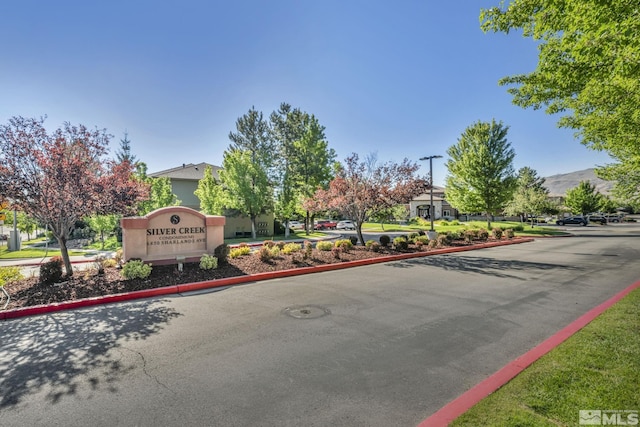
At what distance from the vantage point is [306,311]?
Result: 6.79 m

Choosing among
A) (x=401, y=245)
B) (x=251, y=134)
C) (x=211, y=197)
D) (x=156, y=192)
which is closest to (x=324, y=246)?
(x=401, y=245)

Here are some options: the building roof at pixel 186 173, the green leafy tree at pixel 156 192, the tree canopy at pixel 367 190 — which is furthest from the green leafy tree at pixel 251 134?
the tree canopy at pixel 367 190

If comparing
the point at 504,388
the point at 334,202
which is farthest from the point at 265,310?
the point at 334,202

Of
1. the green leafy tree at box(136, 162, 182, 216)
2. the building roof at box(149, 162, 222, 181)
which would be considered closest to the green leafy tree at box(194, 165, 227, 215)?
the green leafy tree at box(136, 162, 182, 216)

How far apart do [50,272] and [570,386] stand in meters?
12.1

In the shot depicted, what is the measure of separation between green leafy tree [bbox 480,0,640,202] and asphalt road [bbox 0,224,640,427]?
4788mm

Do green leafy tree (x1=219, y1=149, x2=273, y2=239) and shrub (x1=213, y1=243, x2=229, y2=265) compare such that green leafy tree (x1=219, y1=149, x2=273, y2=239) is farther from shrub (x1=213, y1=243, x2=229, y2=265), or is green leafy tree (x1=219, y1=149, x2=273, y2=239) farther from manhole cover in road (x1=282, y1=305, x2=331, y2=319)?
manhole cover in road (x1=282, y1=305, x2=331, y2=319)

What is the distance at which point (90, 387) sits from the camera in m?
3.86

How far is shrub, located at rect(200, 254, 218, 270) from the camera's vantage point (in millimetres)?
10781

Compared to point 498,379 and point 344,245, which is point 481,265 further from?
point 498,379

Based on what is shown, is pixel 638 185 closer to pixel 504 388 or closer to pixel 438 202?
pixel 504 388

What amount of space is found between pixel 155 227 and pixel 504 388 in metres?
11.2

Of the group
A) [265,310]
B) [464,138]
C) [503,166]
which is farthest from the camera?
[464,138]

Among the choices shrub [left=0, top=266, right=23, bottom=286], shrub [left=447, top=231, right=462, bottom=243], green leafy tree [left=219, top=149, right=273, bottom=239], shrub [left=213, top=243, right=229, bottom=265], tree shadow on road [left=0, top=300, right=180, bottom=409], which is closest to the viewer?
tree shadow on road [left=0, top=300, right=180, bottom=409]
